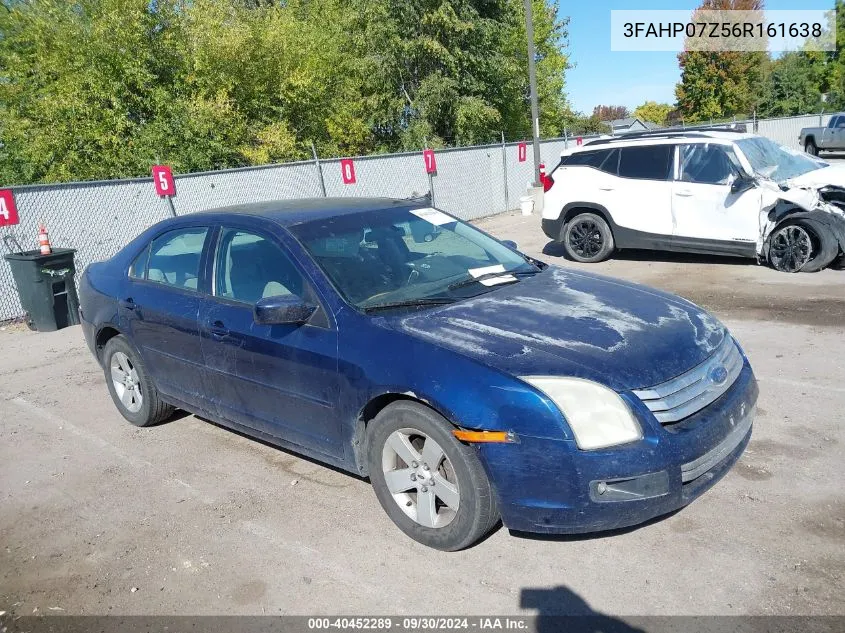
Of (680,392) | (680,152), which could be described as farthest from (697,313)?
(680,152)

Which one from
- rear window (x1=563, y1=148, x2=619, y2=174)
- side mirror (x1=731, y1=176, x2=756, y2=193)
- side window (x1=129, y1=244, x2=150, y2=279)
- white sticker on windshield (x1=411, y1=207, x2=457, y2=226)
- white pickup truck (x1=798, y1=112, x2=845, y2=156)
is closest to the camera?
white sticker on windshield (x1=411, y1=207, x2=457, y2=226)

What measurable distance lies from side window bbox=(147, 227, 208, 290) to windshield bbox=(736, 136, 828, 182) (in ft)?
23.6

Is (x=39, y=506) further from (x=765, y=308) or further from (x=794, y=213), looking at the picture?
(x=794, y=213)

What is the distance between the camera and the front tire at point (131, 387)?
5.16 metres

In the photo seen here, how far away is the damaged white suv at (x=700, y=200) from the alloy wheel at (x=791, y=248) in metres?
0.01

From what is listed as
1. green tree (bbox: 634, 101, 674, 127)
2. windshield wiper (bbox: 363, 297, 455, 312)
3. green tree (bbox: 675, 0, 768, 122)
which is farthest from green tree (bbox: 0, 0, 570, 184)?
green tree (bbox: 634, 101, 674, 127)

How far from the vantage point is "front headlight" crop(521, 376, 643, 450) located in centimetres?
302

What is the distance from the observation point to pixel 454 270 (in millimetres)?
4297

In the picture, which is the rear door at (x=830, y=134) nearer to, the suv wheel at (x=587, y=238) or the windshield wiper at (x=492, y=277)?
the suv wheel at (x=587, y=238)

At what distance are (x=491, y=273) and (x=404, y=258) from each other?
21.4 inches

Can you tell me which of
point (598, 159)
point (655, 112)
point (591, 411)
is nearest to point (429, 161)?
point (598, 159)

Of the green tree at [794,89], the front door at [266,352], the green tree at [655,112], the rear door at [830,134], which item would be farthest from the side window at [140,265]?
the green tree at [655,112]

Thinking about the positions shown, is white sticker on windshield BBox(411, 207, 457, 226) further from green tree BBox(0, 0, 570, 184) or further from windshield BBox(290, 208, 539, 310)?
green tree BBox(0, 0, 570, 184)

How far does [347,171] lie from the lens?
15.0 m
